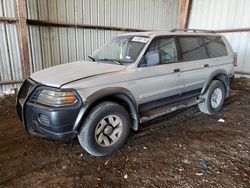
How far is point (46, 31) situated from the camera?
6434 mm

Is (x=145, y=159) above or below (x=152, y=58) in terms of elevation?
below

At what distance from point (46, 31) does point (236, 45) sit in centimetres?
748

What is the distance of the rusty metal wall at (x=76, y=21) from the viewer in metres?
6.29

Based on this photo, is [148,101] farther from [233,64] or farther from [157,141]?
[233,64]

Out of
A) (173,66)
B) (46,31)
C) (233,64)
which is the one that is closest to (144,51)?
(173,66)

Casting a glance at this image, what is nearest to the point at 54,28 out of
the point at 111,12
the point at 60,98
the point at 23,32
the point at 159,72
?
the point at 23,32

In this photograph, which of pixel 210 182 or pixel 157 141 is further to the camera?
pixel 157 141

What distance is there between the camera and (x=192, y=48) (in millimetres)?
4207

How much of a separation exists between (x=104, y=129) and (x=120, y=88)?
0.64 metres

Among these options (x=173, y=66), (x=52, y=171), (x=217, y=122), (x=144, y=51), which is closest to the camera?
(x=52, y=171)

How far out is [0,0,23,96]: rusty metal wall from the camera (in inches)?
221

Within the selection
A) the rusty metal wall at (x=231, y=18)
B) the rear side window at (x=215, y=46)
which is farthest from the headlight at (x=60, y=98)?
the rusty metal wall at (x=231, y=18)

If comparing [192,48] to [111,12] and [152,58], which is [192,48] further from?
[111,12]

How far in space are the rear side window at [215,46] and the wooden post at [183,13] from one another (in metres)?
5.50
